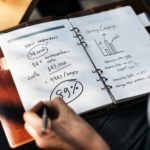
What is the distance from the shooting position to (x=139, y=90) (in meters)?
0.66

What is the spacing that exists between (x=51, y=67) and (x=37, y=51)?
0.06 m

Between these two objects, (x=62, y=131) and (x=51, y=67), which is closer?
(x=62, y=131)

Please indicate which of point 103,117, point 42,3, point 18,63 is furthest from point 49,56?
point 42,3

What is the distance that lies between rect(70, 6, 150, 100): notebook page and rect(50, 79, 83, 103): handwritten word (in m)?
0.07

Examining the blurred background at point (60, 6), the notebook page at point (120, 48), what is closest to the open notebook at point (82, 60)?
the notebook page at point (120, 48)

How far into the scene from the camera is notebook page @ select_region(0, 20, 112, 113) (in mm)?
644

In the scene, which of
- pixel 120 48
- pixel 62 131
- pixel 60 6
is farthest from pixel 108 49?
pixel 60 6

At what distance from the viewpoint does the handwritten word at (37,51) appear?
71cm

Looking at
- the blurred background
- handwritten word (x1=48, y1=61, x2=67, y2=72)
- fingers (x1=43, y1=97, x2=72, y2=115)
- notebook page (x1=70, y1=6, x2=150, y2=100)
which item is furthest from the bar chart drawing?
the blurred background

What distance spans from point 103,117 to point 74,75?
12 centimetres

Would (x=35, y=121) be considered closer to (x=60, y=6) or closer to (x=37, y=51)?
(x=37, y=51)

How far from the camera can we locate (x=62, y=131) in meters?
0.54

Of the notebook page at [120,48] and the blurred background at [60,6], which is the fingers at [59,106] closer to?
the notebook page at [120,48]

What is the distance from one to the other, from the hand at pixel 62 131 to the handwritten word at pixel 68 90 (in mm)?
65
